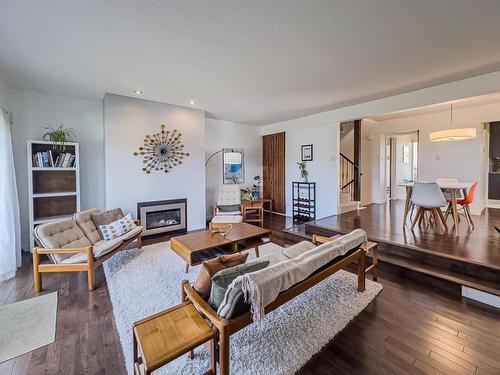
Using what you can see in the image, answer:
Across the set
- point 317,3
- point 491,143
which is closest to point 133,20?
point 317,3

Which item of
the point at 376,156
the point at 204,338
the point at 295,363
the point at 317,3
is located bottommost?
the point at 295,363

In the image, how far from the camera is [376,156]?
7.04 meters

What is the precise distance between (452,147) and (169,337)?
7.45 m

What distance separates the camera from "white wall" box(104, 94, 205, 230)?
13.6 ft

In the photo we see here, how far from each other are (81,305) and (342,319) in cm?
266

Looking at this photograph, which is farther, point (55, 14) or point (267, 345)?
point (55, 14)

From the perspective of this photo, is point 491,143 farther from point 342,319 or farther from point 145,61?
point 145,61

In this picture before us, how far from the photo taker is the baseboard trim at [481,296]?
7.66ft

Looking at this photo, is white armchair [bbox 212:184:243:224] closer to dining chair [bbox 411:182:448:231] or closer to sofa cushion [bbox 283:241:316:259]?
sofa cushion [bbox 283:241:316:259]

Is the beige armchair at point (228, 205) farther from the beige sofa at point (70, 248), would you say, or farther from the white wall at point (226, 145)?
the beige sofa at point (70, 248)

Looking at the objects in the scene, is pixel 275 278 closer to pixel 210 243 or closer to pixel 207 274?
pixel 207 274

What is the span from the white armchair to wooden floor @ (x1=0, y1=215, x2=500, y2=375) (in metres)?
2.59

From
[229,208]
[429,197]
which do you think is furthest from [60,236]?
[429,197]

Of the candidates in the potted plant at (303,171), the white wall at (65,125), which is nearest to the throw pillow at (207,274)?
the white wall at (65,125)
